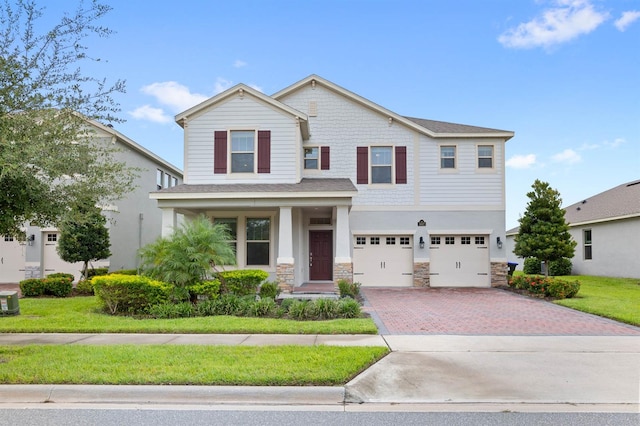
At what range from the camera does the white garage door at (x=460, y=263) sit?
1864cm

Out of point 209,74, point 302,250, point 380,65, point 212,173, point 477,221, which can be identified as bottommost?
point 302,250

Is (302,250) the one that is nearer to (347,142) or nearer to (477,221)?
(347,142)

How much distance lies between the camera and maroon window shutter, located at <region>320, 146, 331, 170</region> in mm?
18625

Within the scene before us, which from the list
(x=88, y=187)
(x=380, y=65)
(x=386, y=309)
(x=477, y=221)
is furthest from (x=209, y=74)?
(x=477, y=221)

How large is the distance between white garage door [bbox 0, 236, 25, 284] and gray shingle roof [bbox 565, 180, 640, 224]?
1088 inches

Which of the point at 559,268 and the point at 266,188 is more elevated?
the point at 266,188

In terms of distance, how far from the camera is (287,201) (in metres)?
15.0

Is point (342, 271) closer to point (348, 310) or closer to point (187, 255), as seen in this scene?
point (348, 310)

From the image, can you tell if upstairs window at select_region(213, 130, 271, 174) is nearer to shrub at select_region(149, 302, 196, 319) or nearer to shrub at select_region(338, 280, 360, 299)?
shrub at select_region(338, 280, 360, 299)

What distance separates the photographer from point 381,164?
18.7 m

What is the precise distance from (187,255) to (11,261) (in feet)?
43.1

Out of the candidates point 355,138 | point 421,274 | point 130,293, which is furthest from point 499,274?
point 130,293

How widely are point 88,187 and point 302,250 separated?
425 inches

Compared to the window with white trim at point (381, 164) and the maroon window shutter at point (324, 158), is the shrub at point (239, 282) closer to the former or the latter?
the maroon window shutter at point (324, 158)
